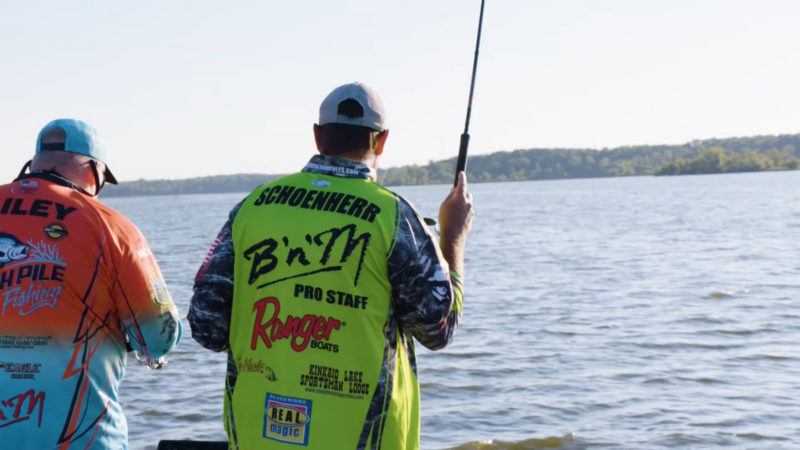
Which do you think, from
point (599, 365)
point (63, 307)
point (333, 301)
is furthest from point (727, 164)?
point (333, 301)

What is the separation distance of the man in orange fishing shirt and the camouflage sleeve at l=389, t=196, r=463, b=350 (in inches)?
45.5

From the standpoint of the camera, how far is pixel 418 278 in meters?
3.10

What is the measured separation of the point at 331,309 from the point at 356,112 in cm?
67

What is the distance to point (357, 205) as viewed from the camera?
3.11m

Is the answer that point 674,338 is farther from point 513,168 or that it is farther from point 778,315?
point 513,168

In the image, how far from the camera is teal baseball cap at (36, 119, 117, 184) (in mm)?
3805

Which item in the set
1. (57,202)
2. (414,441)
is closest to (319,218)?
(414,441)

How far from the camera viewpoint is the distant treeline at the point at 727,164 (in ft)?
498

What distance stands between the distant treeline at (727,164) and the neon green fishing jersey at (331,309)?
156m

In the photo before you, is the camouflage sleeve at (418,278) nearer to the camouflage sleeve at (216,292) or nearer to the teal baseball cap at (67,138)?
the camouflage sleeve at (216,292)

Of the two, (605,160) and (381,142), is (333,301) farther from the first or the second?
(605,160)

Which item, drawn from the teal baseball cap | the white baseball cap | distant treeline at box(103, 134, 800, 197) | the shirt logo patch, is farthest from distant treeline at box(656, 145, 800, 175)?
the shirt logo patch

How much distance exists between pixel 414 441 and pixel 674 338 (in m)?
12.2

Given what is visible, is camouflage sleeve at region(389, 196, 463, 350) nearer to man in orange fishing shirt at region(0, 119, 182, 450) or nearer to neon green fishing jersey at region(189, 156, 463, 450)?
neon green fishing jersey at region(189, 156, 463, 450)
